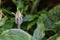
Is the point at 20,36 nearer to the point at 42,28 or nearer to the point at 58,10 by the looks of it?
the point at 42,28

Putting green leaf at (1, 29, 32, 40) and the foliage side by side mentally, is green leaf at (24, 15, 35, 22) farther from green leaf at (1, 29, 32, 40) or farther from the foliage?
green leaf at (1, 29, 32, 40)

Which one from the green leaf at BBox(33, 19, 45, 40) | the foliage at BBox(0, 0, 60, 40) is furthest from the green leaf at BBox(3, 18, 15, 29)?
the green leaf at BBox(33, 19, 45, 40)

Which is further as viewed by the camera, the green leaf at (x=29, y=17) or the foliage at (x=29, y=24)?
the green leaf at (x=29, y=17)

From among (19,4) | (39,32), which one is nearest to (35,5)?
(19,4)

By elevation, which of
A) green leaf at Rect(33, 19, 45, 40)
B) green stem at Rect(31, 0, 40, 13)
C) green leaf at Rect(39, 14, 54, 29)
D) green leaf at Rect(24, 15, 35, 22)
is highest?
green stem at Rect(31, 0, 40, 13)

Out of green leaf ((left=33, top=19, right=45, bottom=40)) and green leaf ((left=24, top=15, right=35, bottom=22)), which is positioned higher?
green leaf ((left=24, top=15, right=35, bottom=22))

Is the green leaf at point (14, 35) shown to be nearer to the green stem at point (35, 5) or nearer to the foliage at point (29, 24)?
the foliage at point (29, 24)

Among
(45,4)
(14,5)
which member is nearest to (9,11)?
(14,5)

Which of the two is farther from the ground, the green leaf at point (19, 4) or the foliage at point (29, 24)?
the green leaf at point (19, 4)

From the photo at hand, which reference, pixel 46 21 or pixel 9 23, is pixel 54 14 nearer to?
pixel 46 21

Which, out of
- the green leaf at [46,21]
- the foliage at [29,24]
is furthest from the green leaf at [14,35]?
the green leaf at [46,21]

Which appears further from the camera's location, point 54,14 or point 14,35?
point 54,14

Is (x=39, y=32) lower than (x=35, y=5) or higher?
lower

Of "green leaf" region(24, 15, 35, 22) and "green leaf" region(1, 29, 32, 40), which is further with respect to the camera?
"green leaf" region(24, 15, 35, 22)
